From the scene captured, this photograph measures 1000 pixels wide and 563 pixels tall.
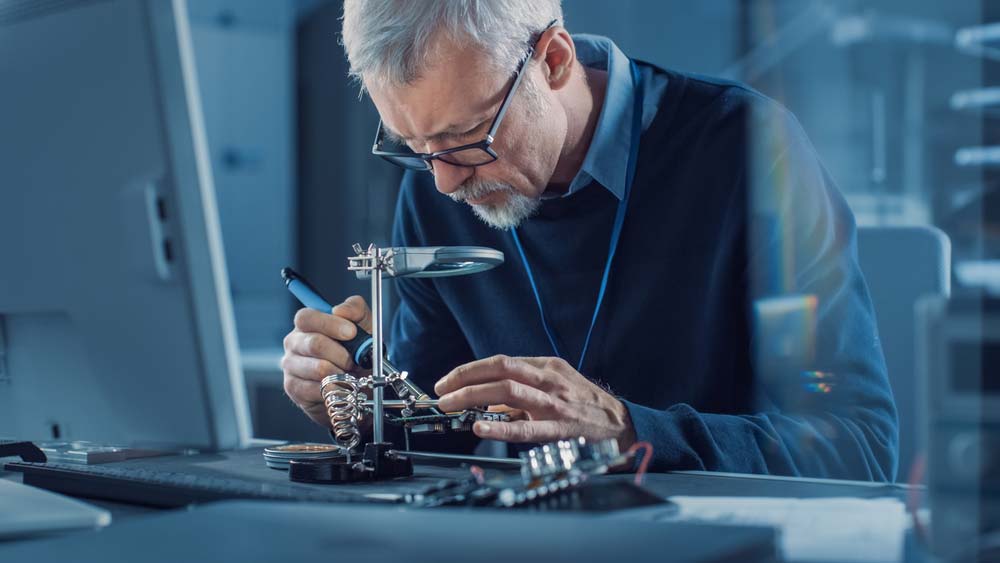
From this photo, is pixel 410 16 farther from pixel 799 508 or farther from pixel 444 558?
pixel 444 558

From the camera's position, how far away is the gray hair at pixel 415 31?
4.15 feet

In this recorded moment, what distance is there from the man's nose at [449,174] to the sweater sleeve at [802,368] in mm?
401

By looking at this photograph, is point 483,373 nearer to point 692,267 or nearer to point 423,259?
point 423,259

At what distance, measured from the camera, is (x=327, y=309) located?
3.84 ft

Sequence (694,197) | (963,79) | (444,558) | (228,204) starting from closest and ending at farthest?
1. (444,558)
2. (694,197)
3. (963,79)
4. (228,204)

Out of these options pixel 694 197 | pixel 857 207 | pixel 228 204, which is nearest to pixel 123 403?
pixel 694 197

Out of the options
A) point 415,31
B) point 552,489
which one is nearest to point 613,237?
point 415,31

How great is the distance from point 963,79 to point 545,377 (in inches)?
95.6

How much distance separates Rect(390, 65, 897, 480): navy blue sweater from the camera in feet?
4.48

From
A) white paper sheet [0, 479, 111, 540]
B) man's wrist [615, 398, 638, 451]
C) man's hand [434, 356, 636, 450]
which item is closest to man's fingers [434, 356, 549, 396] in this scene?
man's hand [434, 356, 636, 450]

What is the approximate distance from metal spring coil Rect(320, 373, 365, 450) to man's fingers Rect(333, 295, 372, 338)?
0.36 feet

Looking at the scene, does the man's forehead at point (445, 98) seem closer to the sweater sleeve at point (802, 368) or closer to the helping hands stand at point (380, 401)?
the helping hands stand at point (380, 401)

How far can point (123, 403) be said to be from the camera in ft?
3.34

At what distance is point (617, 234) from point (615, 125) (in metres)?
0.17
